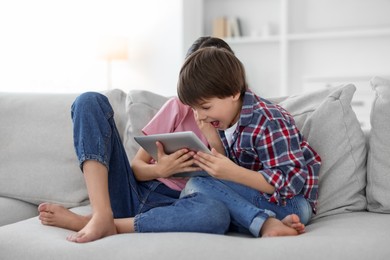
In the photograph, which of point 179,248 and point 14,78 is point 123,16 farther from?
point 179,248

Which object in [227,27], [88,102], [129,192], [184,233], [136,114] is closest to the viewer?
[184,233]

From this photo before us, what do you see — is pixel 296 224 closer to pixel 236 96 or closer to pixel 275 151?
pixel 275 151

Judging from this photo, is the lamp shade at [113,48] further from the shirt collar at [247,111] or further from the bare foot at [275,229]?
the bare foot at [275,229]

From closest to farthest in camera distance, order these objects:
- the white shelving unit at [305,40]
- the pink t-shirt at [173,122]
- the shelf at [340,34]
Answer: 1. the pink t-shirt at [173,122]
2. the shelf at [340,34]
3. the white shelving unit at [305,40]

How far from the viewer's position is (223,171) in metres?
1.74

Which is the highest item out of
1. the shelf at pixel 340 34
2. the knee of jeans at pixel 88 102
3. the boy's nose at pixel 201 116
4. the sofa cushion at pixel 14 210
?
the shelf at pixel 340 34

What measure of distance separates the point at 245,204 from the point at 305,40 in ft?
11.1

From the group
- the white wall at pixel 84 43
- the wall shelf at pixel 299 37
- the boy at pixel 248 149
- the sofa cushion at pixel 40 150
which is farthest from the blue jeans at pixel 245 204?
the white wall at pixel 84 43

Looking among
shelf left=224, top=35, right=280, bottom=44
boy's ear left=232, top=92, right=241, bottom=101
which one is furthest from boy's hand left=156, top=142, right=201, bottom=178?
shelf left=224, top=35, right=280, bottom=44

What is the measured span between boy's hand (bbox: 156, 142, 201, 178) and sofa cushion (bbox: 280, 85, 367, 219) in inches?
15.7

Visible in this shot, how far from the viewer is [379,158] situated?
191cm

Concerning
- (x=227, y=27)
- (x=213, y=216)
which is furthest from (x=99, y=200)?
(x=227, y=27)

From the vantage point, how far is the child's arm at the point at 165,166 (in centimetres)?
184

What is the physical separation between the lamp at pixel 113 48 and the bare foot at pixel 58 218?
11.5 feet
